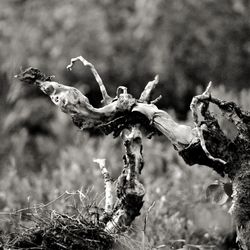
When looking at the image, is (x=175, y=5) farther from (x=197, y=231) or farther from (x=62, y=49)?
(x=197, y=231)

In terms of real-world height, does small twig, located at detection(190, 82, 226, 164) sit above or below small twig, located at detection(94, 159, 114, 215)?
above

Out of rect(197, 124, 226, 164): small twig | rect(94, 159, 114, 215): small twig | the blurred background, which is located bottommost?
rect(94, 159, 114, 215): small twig

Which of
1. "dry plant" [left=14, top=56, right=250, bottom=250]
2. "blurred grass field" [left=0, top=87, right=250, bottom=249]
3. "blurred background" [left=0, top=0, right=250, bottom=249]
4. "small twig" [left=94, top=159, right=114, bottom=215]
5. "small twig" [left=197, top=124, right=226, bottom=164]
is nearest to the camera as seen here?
"small twig" [left=197, top=124, right=226, bottom=164]

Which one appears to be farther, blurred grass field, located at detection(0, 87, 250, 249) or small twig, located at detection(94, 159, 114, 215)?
blurred grass field, located at detection(0, 87, 250, 249)

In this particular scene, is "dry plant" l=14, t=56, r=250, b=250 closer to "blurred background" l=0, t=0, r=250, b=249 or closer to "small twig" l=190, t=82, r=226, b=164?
"small twig" l=190, t=82, r=226, b=164

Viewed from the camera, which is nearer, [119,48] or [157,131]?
[157,131]

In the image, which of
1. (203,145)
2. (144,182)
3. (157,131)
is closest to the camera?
(203,145)

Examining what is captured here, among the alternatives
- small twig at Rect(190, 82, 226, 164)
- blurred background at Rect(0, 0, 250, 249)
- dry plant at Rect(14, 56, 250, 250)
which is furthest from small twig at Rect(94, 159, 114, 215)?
blurred background at Rect(0, 0, 250, 249)

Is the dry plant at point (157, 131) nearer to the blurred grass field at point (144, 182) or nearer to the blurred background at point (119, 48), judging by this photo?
the blurred grass field at point (144, 182)

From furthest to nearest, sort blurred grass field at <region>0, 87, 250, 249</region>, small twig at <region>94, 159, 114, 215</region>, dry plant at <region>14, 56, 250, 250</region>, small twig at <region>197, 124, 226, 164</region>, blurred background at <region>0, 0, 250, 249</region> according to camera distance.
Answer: blurred background at <region>0, 0, 250, 249</region> < blurred grass field at <region>0, 87, 250, 249</region> < small twig at <region>94, 159, 114, 215</region> < dry plant at <region>14, 56, 250, 250</region> < small twig at <region>197, 124, 226, 164</region>

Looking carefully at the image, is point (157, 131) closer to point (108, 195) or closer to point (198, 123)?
point (198, 123)

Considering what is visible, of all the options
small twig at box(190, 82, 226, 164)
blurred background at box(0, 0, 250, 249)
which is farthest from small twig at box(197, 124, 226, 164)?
blurred background at box(0, 0, 250, 249)

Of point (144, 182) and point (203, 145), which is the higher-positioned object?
point (144, 182)

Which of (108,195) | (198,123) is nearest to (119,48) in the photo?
(108,195)
